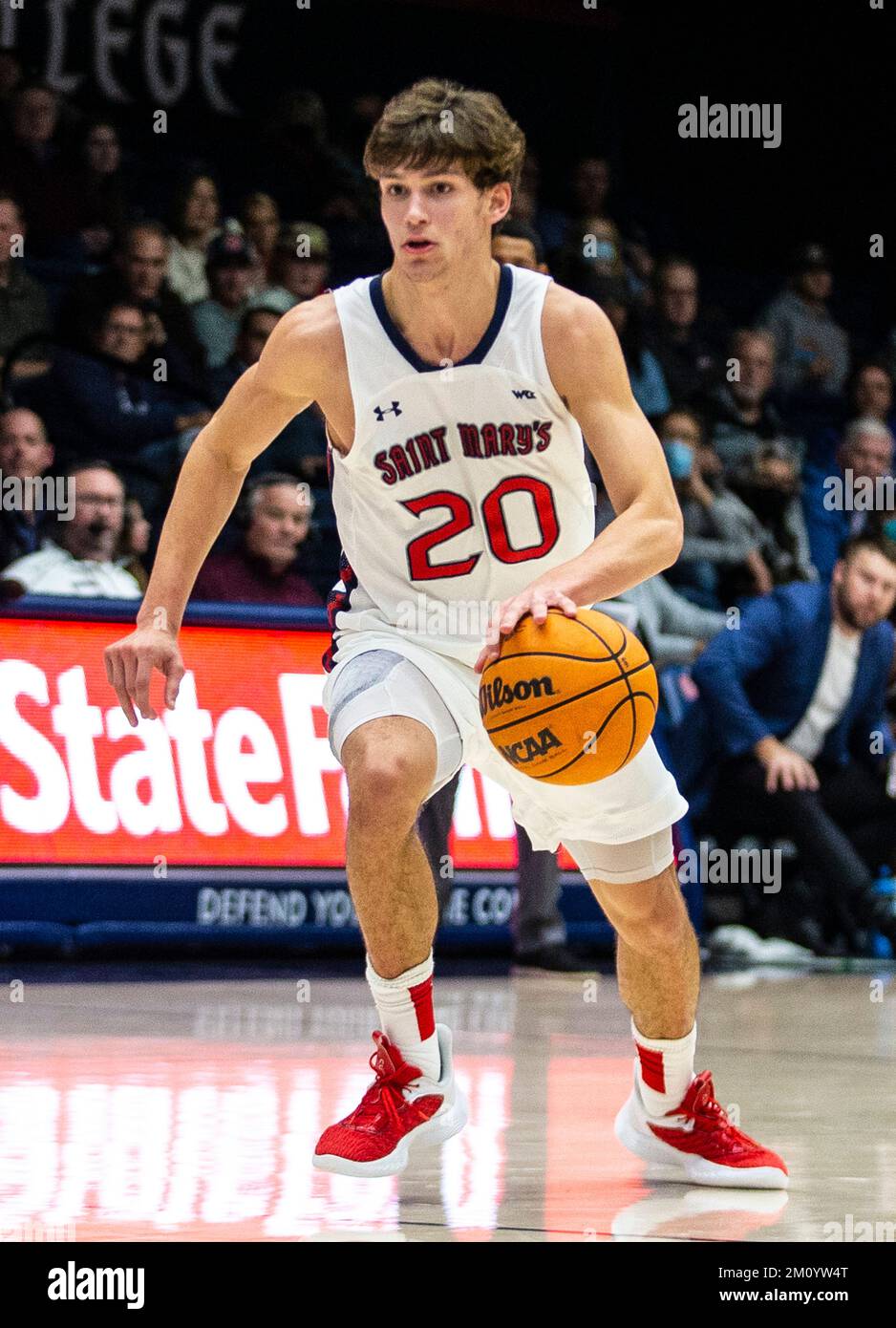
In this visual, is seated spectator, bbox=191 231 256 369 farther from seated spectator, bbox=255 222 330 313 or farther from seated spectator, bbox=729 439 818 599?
seated spectator, bbox=729 439 818 599

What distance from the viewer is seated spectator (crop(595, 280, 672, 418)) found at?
11.5 meters

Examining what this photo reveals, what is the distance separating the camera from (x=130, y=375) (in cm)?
990

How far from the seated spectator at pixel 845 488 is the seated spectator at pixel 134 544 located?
4.74 meters

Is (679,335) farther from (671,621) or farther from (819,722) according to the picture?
(819,722)

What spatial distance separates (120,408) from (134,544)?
127cm

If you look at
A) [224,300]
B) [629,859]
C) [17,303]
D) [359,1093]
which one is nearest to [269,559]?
[17,303]

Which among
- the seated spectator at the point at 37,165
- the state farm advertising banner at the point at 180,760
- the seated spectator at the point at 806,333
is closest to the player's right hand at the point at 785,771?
the state farm advertising banner at the point at 180,760

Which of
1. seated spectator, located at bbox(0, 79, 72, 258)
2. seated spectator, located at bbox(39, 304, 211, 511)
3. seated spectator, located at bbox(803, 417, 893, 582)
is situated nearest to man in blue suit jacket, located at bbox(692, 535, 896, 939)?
seated spectator, located at bbox(803, 417, 893, 582)

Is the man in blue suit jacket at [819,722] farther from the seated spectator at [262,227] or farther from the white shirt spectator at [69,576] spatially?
the seated spectator at [262,227]

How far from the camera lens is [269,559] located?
9.15 m

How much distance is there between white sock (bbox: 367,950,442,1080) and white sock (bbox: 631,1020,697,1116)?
423mm

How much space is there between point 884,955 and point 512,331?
633 cm

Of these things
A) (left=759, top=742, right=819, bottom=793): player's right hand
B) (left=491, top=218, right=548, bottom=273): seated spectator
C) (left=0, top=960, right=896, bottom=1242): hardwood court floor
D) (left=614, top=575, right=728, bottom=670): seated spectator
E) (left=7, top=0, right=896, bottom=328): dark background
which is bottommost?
(left=0, top=960, right=896, bottom=1242): hardwood court floor

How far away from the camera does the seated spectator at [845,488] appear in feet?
40.5
